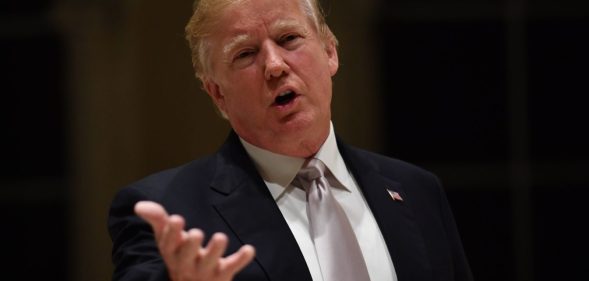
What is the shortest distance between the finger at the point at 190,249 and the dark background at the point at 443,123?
3562mm

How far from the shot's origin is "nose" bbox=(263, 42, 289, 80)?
243cm

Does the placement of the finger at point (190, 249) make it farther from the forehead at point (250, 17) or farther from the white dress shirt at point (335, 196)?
the forehead at point (250, 17)

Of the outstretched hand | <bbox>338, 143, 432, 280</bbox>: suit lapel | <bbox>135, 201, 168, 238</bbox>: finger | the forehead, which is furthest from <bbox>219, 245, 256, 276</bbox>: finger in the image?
the forehead

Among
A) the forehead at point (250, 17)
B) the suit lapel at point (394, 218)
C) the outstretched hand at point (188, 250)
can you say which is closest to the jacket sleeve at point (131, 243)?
the outstretched hand at point (188, 250)

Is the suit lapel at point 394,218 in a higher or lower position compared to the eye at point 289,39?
lower

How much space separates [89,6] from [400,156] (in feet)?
5.92

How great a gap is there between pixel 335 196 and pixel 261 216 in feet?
0.77

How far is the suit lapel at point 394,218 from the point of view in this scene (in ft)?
8.03

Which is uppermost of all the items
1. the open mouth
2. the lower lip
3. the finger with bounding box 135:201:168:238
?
the open mouth

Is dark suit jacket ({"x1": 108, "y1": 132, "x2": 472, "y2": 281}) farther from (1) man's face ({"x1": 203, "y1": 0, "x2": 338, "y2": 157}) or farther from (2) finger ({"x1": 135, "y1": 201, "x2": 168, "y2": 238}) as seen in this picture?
(2) finger ({"x1": 135, "y1": 201, "x2": 168, "y2": 238})

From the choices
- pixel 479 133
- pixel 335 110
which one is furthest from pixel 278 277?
pixel 479 133

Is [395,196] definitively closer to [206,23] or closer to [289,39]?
[289,39]

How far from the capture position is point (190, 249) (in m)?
1.90

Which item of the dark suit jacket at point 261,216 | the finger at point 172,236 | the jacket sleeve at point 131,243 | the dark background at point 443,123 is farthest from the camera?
the dark background at point 443,123
